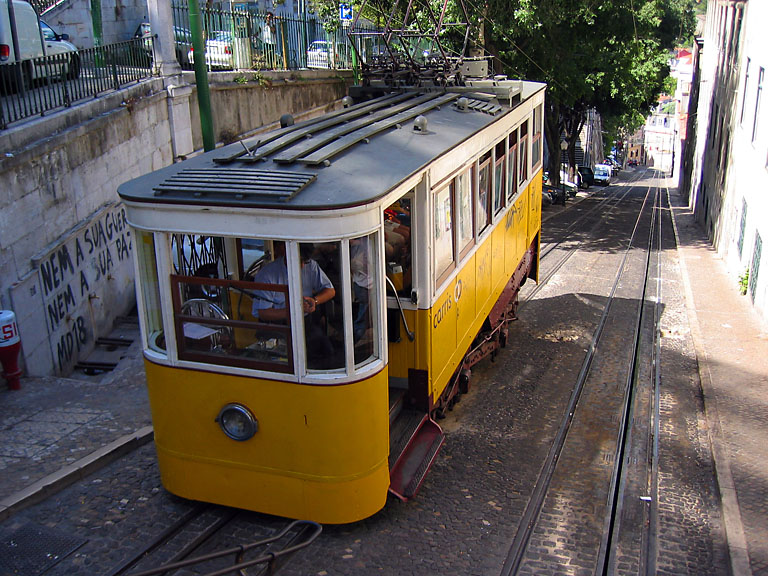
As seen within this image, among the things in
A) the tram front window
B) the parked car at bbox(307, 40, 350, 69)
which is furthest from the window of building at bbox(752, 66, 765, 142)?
the tram front window

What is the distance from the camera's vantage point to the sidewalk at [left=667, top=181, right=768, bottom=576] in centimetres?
537

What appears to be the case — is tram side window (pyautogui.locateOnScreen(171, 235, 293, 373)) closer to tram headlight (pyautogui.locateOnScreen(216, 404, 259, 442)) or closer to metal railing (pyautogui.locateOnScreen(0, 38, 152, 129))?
tram headlight (pyautogui.locateOnScreen(216, 404, 259, 442))

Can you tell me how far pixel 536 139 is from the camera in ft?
33.0

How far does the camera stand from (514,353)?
9.23 meters

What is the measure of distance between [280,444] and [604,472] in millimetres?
3061

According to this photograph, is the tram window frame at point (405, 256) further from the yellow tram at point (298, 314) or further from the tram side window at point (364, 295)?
the tram side window at point (364, 295)

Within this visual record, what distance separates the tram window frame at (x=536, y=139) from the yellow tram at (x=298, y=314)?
427 cm

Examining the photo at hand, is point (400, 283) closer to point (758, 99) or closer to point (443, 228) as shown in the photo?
point (443, 228)

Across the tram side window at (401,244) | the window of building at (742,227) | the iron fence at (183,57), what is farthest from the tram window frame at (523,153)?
the window of building at (742,227)

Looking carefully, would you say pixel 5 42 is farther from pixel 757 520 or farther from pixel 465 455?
pixel 757 520

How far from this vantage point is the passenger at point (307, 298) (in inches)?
176

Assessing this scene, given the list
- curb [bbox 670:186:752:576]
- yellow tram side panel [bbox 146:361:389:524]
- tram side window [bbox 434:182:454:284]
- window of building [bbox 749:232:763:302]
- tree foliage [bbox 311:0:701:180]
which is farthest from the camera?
tree foliage [bbox 311:0:701:180]

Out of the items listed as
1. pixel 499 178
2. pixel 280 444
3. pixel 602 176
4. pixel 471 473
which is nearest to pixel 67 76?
pixel 499 178

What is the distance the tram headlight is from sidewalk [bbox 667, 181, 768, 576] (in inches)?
133
